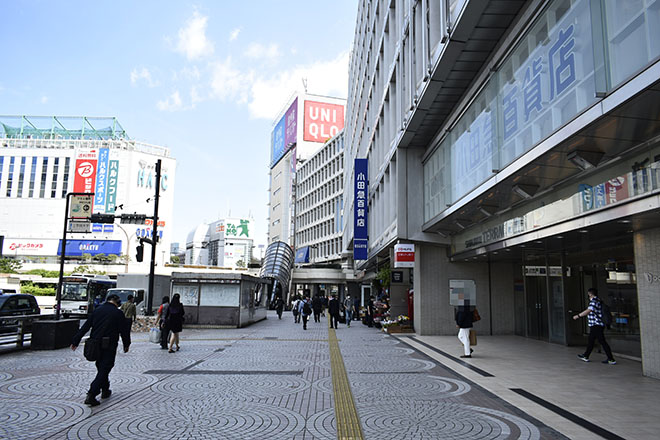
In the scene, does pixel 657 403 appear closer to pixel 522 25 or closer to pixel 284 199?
pixel 522 25

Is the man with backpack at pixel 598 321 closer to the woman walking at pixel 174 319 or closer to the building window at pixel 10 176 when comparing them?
the woman walking at pixel 174 319

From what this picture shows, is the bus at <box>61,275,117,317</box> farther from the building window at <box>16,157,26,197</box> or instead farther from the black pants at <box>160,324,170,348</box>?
the building window at <box>16,157,26,197</box>

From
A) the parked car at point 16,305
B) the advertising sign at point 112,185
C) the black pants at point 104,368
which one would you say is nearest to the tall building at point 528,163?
the black pants at point 104,368

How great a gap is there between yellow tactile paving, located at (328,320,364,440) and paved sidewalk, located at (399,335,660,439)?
231cm

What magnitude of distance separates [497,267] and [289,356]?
981 cm

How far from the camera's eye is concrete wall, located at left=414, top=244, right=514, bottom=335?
18.5 m

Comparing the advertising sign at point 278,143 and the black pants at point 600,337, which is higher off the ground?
the advertising sign at point 278,143

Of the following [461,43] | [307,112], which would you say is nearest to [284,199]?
[307,112]

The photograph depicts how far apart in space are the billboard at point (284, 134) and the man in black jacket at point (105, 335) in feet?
316

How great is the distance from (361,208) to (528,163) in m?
22.0

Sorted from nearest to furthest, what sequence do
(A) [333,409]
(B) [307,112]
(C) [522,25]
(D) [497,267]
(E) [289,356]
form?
(A) [333,409] < (C) [522,25] < (E) [289,356] < (D) [497,267] < (B) [307,112]

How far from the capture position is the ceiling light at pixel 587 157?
8.02 meters

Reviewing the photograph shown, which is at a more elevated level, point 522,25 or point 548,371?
point 522,25

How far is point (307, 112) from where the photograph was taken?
102 m
